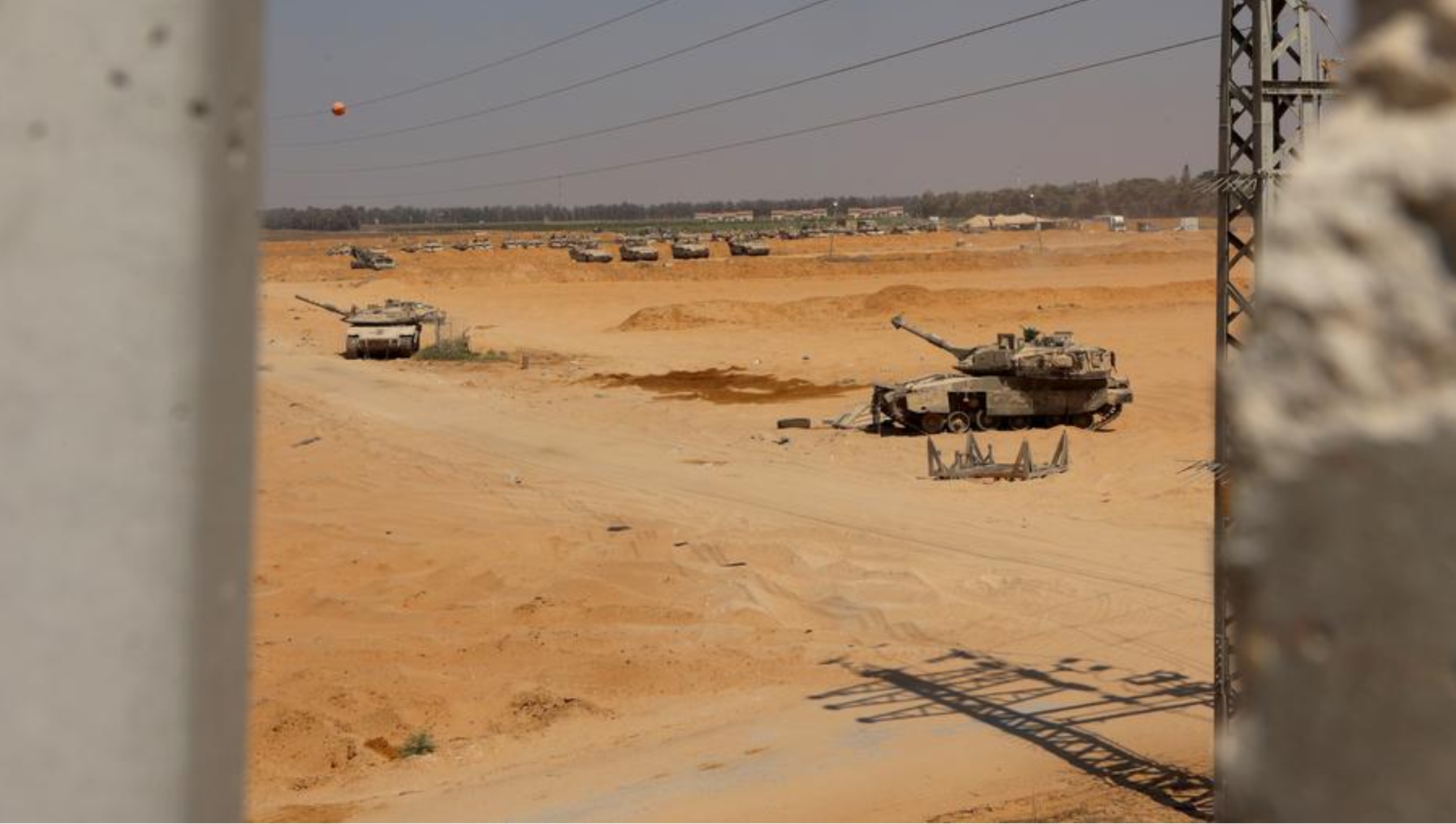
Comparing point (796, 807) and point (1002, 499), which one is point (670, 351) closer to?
point (1002, 499)

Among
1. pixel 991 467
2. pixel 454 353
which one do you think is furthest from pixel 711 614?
pixel 454 353

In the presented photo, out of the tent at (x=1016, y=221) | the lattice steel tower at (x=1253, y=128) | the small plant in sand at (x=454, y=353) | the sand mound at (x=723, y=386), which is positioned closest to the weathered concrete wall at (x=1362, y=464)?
the lattice steel tower at (x=1253, y=128)

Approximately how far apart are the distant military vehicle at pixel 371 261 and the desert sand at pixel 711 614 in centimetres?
4306

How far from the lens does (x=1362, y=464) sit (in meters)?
1.14

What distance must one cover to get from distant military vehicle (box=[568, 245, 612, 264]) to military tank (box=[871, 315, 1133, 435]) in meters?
52.0

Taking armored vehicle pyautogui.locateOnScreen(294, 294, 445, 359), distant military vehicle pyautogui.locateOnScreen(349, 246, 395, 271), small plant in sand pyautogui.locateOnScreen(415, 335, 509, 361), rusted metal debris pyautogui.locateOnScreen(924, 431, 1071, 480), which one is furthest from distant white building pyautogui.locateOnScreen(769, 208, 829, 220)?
rusted metal debris pyautogui.locateOnScreen(924, 431, 1071, 480)

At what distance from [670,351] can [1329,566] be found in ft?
140

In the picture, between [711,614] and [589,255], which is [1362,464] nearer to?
[711,614]

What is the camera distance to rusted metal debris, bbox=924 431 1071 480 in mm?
23078

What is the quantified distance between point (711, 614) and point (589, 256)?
64067 mm

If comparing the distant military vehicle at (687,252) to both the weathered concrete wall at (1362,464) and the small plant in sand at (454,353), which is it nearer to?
the small plant in sand at (454,353)

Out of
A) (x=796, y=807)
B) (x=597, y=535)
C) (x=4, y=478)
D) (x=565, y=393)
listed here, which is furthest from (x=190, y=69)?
(x=565, y=393)

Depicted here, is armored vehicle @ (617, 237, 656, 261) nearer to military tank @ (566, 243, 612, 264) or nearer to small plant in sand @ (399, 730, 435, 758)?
military tank @ (566, 243, 612, 264)

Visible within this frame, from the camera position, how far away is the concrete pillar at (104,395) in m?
1.64
